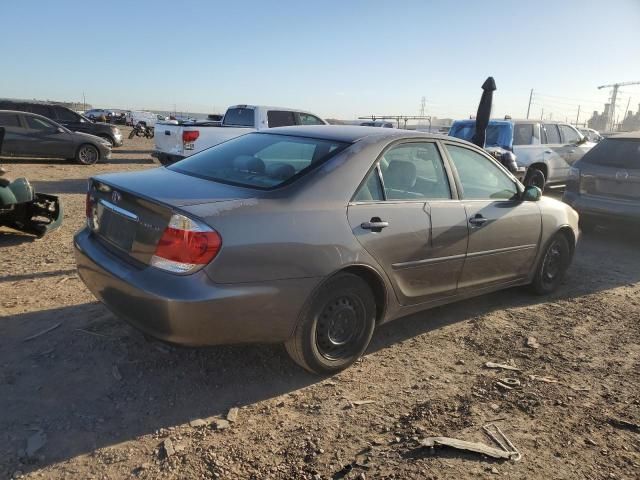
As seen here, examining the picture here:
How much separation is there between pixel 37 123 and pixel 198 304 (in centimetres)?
1361

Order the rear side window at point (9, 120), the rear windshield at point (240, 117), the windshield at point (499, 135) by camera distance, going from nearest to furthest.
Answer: the windshield at point (499, 135) → the rear windshield at point (240, 117) → the rear side window at point (9, 120)

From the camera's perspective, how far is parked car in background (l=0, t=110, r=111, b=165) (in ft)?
45.0

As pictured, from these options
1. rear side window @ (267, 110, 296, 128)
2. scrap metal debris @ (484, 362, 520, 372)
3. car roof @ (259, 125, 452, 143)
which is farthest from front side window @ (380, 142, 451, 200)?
rear side window @ (267, 110, 296, 128)

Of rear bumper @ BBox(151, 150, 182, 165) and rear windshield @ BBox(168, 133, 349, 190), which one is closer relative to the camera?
rear windshield @ BBox(168, 133, 349, 190)

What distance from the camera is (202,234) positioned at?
2.75 metres

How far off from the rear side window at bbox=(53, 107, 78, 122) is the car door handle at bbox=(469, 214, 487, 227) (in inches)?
636

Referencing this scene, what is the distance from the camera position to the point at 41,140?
1402 centimetres

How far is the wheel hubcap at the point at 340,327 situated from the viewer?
10.9 ft

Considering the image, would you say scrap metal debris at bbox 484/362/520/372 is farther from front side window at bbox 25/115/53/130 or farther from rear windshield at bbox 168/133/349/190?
front side window at bbox 25/115/53/130

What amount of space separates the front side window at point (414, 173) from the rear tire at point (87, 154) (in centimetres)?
1320

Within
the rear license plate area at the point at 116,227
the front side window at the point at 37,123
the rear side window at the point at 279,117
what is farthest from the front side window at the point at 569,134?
the front side window at the point at 37,123

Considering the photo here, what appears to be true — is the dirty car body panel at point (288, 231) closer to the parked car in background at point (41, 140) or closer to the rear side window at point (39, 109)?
the parked car in background at point (41, 140)

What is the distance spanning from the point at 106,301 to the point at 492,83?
6.28m

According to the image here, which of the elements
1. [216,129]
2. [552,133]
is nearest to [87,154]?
[216,129]
